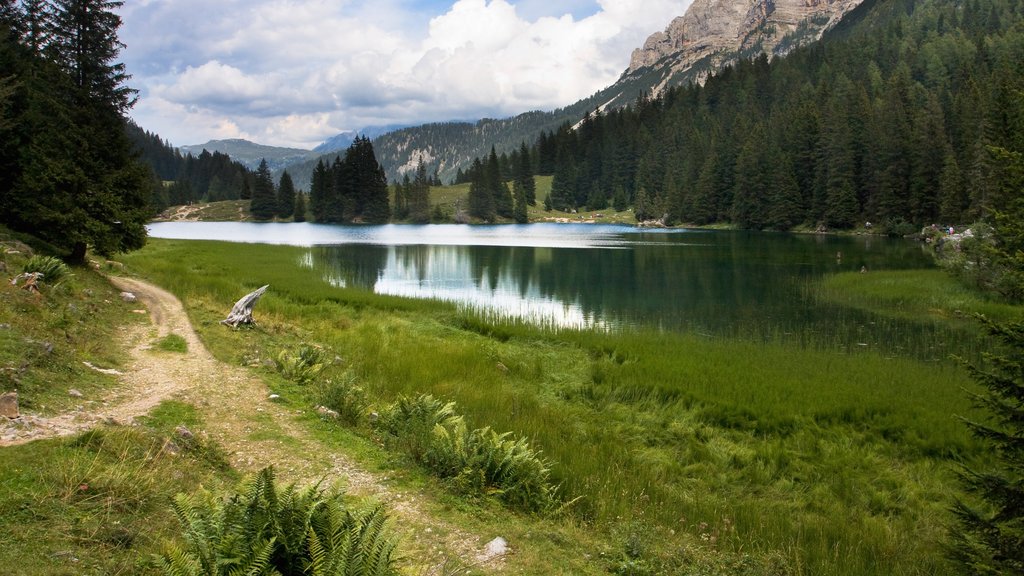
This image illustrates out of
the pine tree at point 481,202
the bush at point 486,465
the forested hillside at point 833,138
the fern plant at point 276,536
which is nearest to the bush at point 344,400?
the bush at point 486,465

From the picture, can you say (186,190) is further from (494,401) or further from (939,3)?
(939,3)

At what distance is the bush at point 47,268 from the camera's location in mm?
17780

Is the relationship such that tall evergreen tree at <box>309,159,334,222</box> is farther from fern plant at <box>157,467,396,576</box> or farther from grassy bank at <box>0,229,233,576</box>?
fern plant at <box>157,467,396,576</box>

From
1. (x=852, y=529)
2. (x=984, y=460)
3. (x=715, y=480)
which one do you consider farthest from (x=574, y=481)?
(x=984, y=460)

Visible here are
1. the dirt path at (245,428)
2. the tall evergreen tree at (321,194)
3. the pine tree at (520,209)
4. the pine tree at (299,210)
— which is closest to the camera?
the dirt path at (245,428)

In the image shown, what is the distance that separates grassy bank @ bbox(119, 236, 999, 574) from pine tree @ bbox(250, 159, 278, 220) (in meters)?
132

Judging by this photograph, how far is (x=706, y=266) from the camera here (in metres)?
47.1

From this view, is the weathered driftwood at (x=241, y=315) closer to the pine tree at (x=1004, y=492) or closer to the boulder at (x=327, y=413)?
the boulder at (x=327, y=413)

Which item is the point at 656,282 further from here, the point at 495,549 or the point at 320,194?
the point at 320,194

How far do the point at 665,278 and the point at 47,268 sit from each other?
1346 inches

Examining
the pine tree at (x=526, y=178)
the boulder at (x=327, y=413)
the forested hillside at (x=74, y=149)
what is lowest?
the boulder at (x=327, y=413)

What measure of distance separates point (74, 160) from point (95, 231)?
3569 millimetres

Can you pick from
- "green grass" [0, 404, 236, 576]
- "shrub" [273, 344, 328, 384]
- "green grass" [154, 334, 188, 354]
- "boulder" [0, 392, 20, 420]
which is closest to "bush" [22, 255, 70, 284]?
"green grass" [154, 334, 188, 354]

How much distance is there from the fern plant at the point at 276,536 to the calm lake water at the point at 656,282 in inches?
748
